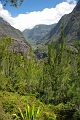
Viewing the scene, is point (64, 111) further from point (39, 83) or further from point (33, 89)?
point (33, 89)

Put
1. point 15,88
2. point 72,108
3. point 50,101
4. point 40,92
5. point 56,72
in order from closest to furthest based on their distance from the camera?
1. point 72,108
2. point 56,72
3. point 50,101
4. point 40,92
5. point 15,88

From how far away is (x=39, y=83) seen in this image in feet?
103

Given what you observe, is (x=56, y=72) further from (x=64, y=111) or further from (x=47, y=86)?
(x=64, y=111)

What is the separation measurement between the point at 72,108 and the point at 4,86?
1299 centimetres

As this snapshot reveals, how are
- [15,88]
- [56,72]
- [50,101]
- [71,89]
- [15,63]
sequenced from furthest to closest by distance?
[15,63], [15,88], [50,101], [56,72], [71,89]

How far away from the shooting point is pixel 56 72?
25.5 metres

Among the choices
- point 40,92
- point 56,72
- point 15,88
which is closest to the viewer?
point 56,72

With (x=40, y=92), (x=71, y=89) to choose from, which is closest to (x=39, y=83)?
(x=40, y=92)

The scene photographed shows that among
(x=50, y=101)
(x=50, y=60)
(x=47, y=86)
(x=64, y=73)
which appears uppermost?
(x=50, y=60)

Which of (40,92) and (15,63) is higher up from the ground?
(15,63)

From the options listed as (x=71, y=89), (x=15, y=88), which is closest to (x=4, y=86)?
(x=15, y=88)

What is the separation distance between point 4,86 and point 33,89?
16.9 ft

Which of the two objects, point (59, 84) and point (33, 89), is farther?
point (33, 89)

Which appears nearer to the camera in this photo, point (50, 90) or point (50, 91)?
point (50, 91)
